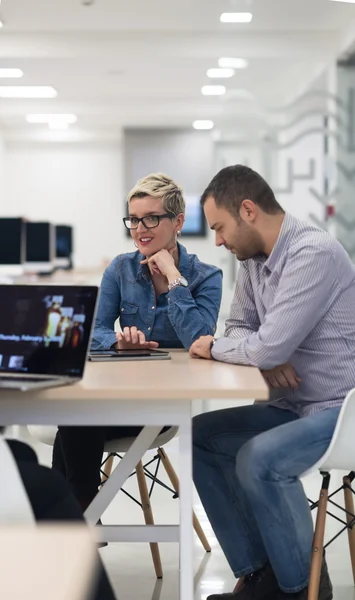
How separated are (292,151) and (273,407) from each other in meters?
9.29

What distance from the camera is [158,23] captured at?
8.36 meters

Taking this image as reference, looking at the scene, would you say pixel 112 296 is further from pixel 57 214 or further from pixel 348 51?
pixel 57 214

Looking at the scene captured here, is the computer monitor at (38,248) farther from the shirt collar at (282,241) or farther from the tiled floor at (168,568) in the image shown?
the shirt collar at (282,241)

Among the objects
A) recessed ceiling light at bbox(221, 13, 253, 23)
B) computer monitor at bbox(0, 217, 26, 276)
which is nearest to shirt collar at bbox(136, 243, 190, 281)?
computer monitor at bbox(0, 217, 26, 276)

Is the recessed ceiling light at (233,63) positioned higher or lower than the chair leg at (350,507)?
higher

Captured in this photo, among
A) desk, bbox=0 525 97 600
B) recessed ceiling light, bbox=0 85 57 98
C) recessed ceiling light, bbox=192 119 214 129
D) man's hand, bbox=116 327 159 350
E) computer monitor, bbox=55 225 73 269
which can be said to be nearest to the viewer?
desk, bbox=0 525 97 600

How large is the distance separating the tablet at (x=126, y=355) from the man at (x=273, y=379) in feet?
0.33

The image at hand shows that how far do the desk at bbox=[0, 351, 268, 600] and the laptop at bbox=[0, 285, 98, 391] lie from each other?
0.17 feet

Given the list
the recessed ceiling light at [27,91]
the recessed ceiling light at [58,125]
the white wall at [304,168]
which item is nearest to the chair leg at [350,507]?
the white wall at [304,168]

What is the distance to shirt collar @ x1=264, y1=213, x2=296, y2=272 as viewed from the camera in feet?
7.79

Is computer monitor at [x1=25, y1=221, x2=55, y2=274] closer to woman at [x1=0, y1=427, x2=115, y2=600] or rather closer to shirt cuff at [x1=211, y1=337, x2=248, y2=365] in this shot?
shirt cuff at [x1=211, y1=337, x2=248, y2=365]

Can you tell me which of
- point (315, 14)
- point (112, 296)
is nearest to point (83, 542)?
point (112, 296)

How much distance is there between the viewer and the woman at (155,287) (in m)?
2.62

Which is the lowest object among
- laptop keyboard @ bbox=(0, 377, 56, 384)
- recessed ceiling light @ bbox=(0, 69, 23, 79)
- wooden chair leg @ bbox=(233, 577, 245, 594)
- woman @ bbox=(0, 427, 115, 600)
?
wooden chair leg @ bbox=(233, 577, 245, 594)
